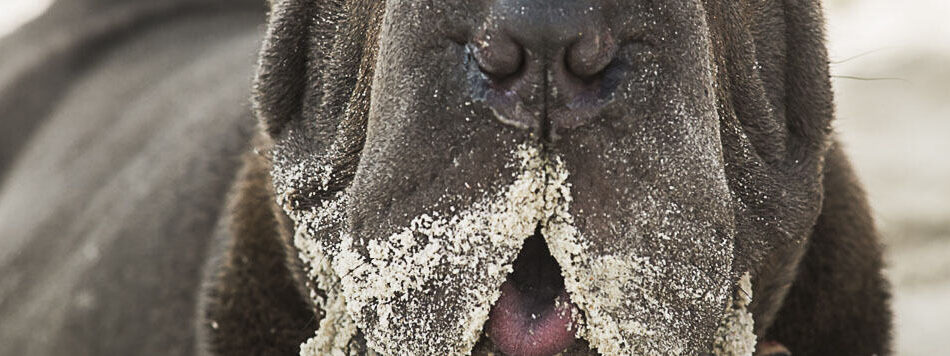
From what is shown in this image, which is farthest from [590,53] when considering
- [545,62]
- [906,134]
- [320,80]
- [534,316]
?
[906,134]

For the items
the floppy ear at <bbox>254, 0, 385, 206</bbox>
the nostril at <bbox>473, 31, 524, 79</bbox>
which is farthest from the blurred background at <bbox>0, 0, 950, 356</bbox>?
the nostril at <bbox>473, 31, 524, 79</bbox>

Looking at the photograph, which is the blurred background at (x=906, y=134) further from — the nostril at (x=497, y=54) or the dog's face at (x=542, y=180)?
the nostril at (x=497, y=54)

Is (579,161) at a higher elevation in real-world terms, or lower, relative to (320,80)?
higher

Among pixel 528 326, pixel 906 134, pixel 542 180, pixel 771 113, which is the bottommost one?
pixel 906 134

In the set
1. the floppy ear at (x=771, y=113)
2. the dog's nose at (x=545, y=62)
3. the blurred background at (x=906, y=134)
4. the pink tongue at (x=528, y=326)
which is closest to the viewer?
the dog's nose at (x=545, y=62)

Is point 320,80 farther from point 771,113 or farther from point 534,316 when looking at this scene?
point 771,113

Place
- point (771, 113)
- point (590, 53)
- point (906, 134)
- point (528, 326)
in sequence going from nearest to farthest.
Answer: point (590, 53), point (528, 326), point (771, 113), point (906, 134)

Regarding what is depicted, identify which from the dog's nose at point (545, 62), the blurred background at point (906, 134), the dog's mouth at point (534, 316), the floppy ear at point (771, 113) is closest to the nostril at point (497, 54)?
the dog's nose at point (545, 62)
